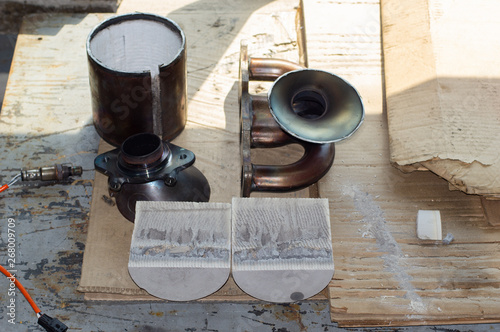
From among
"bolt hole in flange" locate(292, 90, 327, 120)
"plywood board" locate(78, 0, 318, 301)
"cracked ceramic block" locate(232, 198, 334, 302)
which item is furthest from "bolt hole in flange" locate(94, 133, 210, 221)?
"bolt hole in flange" locate(292, 90, 327, 120)

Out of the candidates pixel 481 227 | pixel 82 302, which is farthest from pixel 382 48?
pixel 82 302

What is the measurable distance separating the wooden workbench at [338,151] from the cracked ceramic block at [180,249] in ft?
0.60

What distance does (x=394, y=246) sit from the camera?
157 cm

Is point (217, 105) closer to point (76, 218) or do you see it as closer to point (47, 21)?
point (76, 218)

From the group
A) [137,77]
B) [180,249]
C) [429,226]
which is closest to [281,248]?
[180,249]

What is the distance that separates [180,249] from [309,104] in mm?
666

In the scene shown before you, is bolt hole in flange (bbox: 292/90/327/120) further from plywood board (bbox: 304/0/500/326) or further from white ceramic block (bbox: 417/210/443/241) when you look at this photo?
white ceramic block (bbox: 417/210/443/241)

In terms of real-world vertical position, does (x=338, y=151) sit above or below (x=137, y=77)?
below

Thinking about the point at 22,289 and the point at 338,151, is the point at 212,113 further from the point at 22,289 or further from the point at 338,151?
the point at 22,289

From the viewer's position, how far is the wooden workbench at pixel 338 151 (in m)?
1.48

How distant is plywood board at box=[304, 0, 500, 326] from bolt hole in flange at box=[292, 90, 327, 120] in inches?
6.5

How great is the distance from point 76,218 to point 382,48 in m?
1.24

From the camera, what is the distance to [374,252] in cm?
155

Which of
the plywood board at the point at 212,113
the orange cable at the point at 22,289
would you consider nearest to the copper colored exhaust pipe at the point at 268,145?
the plywood board at the point at 212,113
